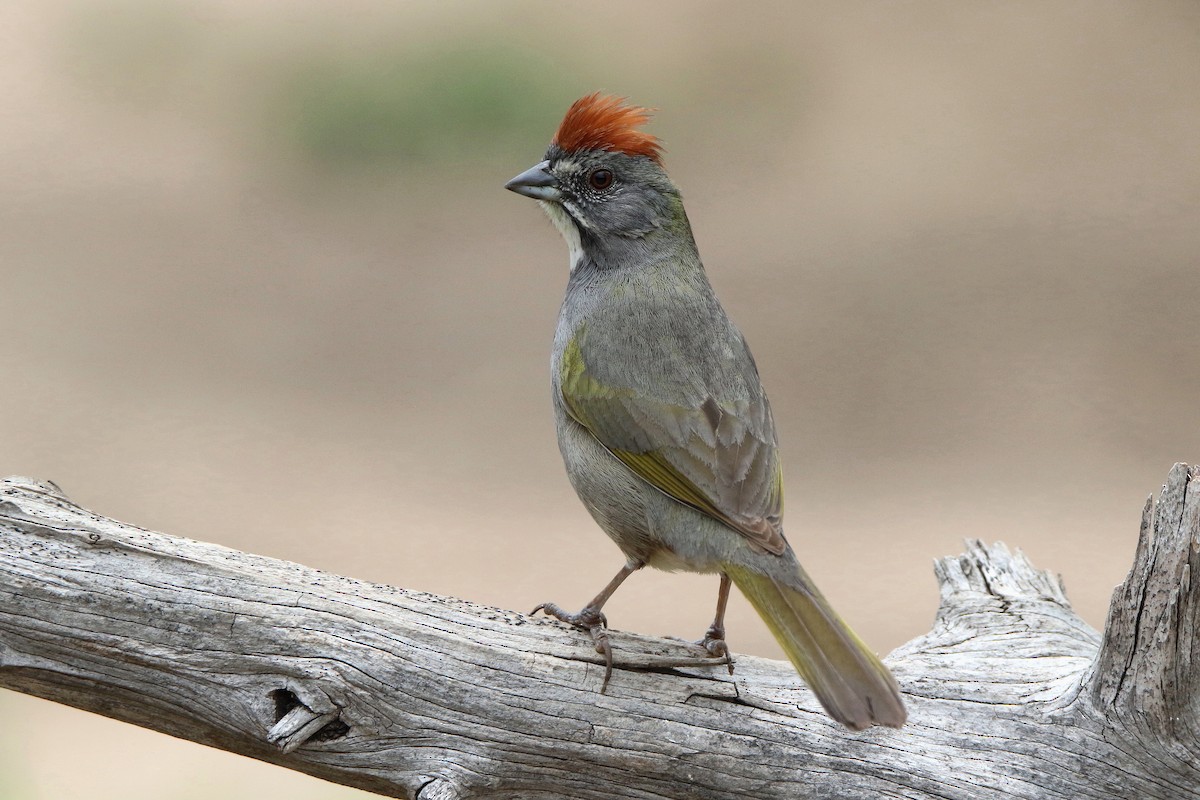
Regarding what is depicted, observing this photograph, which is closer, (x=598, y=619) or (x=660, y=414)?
(x=598, y=619)

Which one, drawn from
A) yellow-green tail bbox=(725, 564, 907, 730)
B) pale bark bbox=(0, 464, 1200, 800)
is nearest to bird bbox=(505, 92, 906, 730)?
yellow-green tail bbox=(725, 564, 907, 730)

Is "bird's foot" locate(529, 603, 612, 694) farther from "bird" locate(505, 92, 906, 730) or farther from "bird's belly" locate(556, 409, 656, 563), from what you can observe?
"bird's belly" locate(556, 409, 656, 563)

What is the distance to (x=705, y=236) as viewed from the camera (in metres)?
13.7

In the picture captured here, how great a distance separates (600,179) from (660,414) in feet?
3.32

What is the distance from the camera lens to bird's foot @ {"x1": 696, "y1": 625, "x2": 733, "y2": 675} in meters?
4.29

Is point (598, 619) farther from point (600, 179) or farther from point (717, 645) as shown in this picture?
point (600, 179)

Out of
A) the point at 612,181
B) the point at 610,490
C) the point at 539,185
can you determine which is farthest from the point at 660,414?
the point at 539,185

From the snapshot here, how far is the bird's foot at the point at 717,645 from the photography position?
4293 millimetres

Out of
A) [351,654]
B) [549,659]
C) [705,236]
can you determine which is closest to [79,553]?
[351,654]

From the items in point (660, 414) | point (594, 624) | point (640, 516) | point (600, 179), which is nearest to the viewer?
point (594, 624)

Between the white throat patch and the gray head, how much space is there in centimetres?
6

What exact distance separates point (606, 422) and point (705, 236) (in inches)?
366

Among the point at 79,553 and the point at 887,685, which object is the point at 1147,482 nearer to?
the point at 887,685

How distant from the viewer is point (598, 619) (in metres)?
4.33
